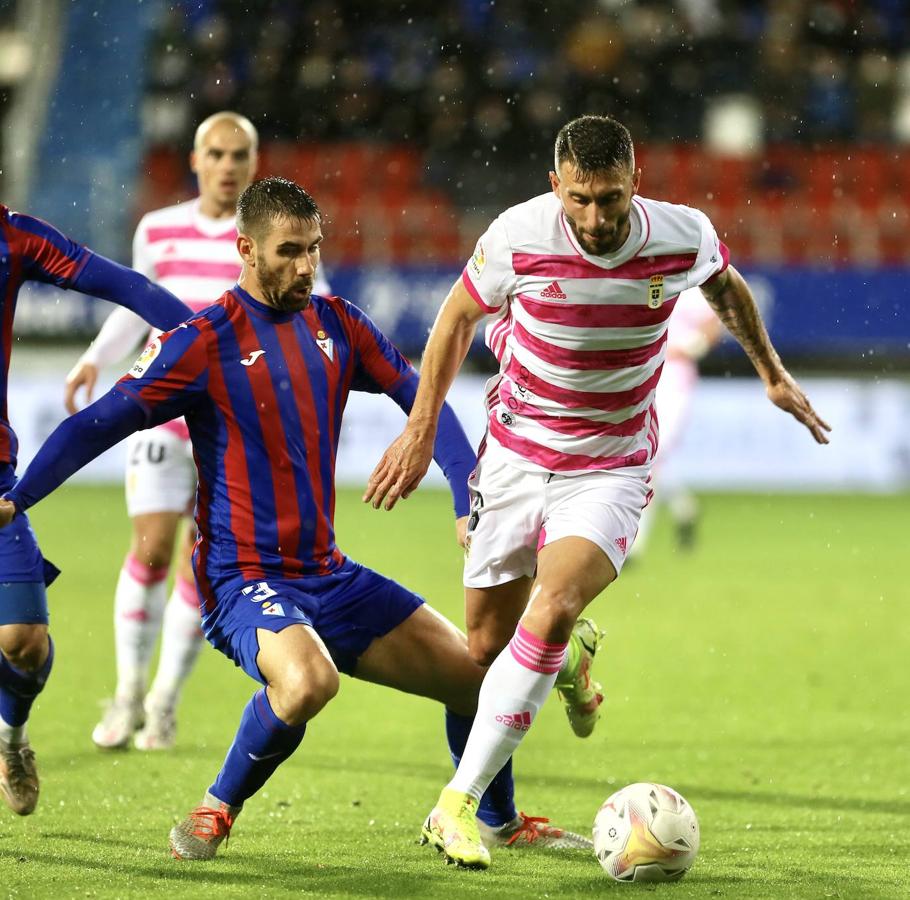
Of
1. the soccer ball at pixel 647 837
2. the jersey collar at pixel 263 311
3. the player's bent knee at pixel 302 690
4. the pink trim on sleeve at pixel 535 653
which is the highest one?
the jersey collar at pixel 263 311

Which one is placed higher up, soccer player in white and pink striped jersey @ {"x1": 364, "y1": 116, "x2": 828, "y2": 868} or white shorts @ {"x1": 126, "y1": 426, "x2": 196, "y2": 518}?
soccer player in white and pink striped jersey @ {"x1": 364, "y1": 116, "x2": 828, "y2": 868}

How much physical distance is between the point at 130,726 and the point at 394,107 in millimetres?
15194

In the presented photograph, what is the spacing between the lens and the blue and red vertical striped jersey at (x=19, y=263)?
15.8 feet

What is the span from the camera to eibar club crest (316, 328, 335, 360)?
4586 mm

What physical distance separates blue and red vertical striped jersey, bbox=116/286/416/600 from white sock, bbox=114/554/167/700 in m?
1.95

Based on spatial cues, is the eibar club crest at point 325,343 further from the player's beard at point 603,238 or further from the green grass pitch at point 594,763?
the green grass pitch at point 594,763

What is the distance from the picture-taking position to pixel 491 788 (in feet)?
15.5

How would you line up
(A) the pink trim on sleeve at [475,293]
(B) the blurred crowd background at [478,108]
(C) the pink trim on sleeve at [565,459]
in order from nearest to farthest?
(A) the pink trim on sleeve at [475,293] → (C) the pink trim on sleeve at [565,459] → (B) the blurred crowd background at [478,108]

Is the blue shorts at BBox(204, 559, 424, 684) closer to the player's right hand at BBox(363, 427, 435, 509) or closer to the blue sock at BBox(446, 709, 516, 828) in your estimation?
the player's right hand at BBox(363, 427, 435, 509)

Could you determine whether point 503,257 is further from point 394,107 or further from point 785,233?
point 394,107

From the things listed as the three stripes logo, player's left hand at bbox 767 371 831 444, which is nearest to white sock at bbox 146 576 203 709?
the three stripes logo

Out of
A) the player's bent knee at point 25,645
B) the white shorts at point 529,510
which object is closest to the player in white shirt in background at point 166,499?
the player's bent knee at point 25,645

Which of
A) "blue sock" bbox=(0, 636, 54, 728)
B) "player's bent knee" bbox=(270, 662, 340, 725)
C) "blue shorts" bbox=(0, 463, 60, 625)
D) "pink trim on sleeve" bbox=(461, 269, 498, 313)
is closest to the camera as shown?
"player's bent knee" bbox=(270, 662, 340, 725)

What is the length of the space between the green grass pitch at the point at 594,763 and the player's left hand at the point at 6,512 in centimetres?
90
